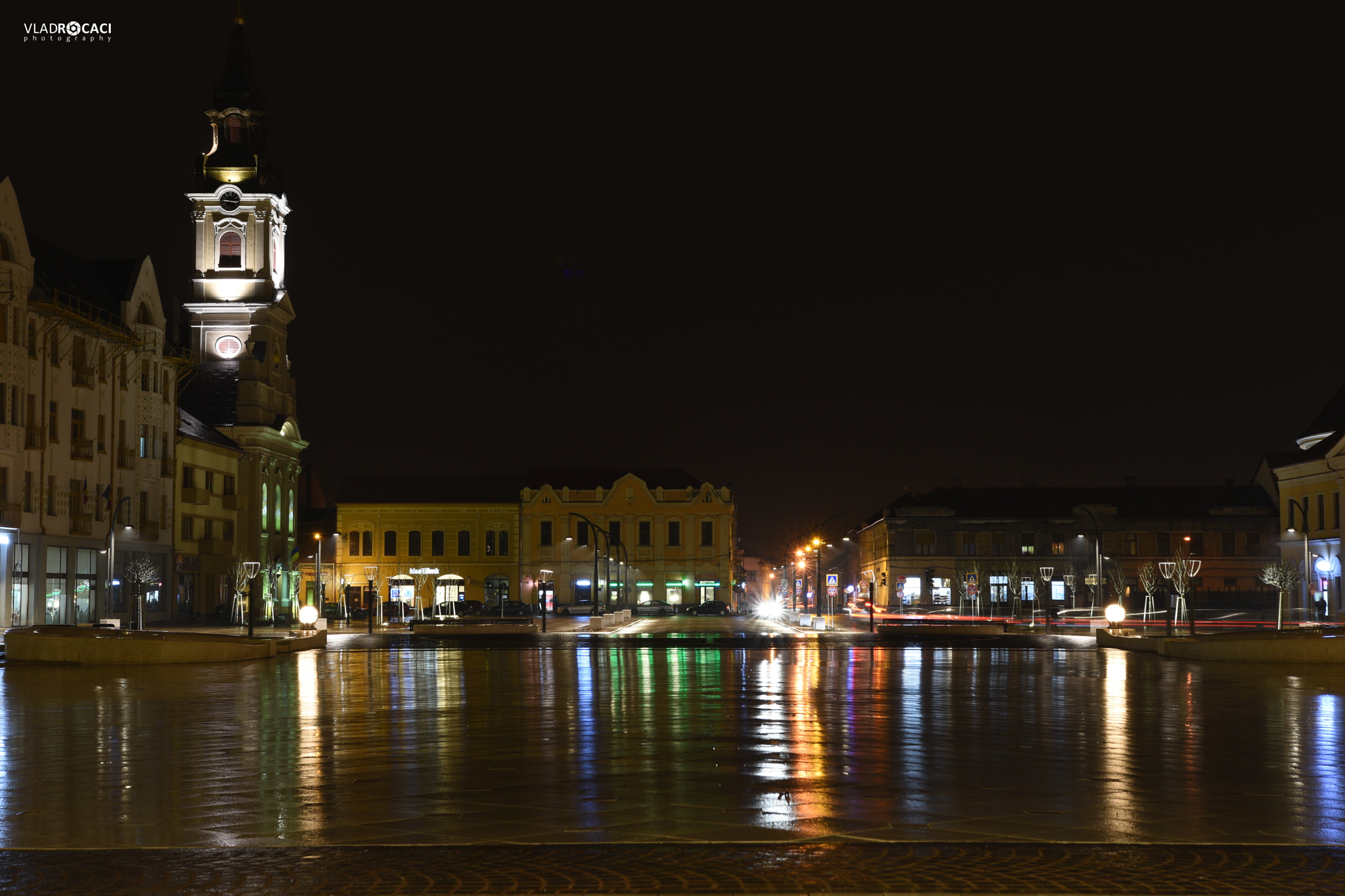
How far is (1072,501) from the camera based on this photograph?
10256 centimetres

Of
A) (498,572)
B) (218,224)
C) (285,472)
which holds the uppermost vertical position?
(218,224)

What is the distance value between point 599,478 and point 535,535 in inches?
290

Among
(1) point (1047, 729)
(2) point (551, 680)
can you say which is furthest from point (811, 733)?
(2) point (551, 680)

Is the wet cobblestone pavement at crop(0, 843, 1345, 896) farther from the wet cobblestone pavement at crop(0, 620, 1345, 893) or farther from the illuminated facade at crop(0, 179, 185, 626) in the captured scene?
the illuminated facade at crop(0, 179, 185, 626)

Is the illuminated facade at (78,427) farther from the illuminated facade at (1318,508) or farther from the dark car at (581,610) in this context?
the illuminated facade at (1318,508)

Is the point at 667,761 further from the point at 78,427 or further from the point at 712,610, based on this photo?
the point at 712,610

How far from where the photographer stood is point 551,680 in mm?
25312

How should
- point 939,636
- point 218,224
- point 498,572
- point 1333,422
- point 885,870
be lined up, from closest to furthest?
point 885,870
point 939,636
point 1333,422
point 218,224
point 498,572

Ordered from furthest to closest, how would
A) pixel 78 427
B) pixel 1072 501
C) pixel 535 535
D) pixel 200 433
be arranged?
1. pixel 535 535
2. pixel 1072 501
3. pixel 200 433
4. pixel 78 427

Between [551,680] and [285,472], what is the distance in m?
71.0

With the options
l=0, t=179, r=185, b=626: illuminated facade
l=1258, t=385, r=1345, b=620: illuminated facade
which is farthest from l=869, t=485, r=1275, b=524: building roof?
l=0, t=179, r=185, b=626: illuminated facade

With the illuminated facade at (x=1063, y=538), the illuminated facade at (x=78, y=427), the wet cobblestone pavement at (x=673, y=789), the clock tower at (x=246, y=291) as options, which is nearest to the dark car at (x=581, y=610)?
the clock tower at (x=246, y=291)

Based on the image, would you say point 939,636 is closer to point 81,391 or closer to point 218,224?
point 81,391

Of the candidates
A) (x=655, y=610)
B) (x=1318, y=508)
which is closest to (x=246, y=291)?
(x=655, y=610)
